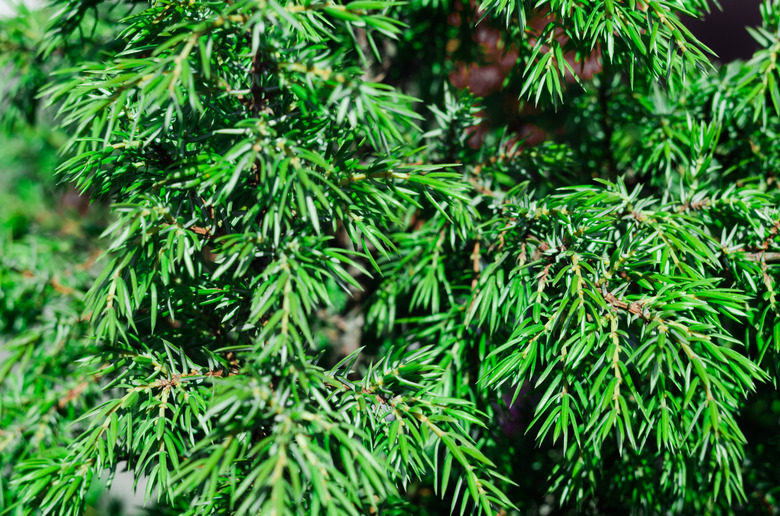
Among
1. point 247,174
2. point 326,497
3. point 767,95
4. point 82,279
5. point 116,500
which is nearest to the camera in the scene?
point 326,497

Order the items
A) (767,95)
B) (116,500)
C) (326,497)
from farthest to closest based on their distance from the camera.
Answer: (116,500)
(767,95)
(326,497)

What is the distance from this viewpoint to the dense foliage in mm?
425

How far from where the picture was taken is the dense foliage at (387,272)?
0.42m

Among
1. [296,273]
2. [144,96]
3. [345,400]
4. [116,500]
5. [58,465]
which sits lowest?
[116,500]

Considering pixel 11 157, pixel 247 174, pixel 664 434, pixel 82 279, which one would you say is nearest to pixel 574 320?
pixel 664 434

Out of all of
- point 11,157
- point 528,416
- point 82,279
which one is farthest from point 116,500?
point 528,416

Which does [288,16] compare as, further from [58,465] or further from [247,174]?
[58,465]

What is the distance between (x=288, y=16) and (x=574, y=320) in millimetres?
383

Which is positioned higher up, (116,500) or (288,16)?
(288,16)

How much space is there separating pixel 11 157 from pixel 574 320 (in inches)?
67.7

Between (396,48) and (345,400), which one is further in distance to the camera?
(396,48)

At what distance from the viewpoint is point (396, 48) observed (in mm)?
966

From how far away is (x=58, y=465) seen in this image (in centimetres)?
57

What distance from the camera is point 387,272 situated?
2.53 feet
